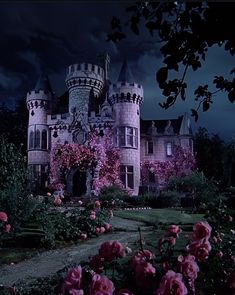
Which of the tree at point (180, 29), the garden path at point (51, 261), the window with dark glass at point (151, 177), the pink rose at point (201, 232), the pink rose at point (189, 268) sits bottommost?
the garden path at point (51, 261)

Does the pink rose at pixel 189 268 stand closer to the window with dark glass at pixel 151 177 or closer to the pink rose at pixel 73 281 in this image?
the pink rose at pixel 73 281

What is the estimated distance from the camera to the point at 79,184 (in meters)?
22.2

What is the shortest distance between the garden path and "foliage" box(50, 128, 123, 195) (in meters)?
11.2

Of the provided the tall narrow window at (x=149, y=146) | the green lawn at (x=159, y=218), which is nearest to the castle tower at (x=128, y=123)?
the tall narrow window at (x=149, y=146)

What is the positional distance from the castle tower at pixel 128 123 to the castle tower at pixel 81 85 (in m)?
1.67

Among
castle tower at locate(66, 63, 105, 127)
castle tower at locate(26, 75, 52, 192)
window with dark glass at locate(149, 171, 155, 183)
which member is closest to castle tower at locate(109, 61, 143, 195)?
window with dark glass at locate(149, 171, 155, 183)

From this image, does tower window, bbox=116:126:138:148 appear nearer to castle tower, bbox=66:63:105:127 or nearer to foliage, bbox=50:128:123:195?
foliage, bbox=50:128:123:195

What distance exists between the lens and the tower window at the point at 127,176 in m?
21.2

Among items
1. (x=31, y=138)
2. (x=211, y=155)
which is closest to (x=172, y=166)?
(x=211, y=155)

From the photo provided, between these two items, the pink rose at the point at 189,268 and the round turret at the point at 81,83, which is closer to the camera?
the pink rose at the point at 189,268

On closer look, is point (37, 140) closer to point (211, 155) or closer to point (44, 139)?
point (44, 139)

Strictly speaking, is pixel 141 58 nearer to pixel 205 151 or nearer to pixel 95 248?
pixel 95 248

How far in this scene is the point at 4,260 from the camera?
6.63 m

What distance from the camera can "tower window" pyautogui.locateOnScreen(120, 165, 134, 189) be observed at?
69.5 ft
